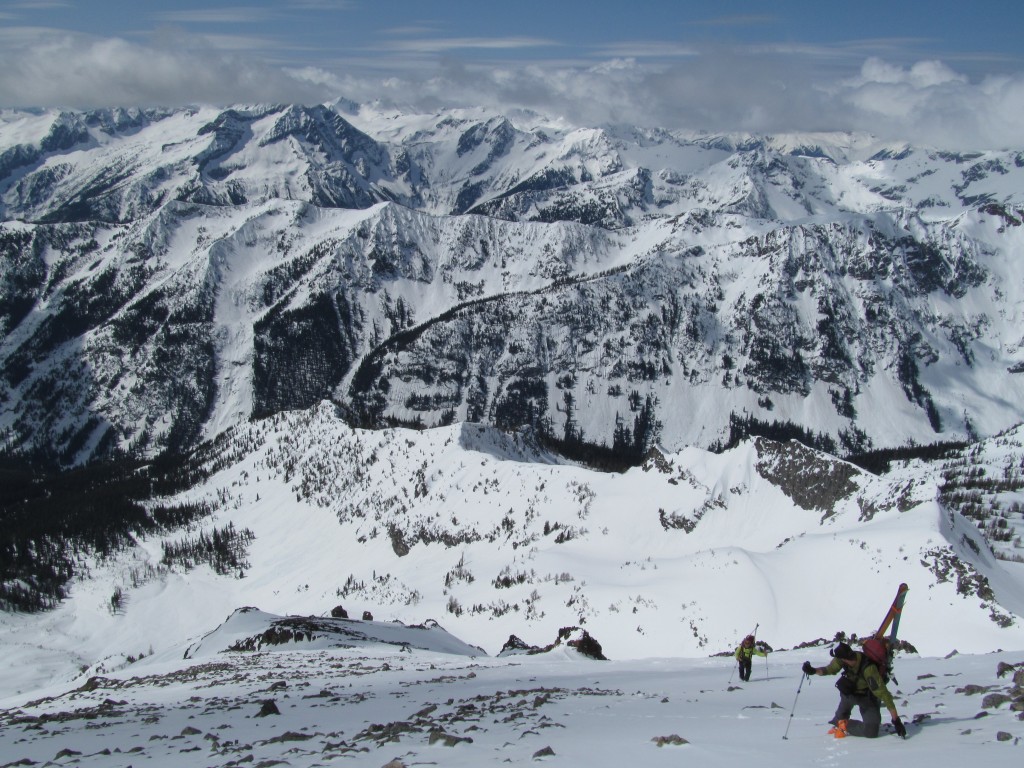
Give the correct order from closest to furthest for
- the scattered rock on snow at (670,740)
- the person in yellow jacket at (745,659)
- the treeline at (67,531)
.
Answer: the scattered rock on snow at (670,740) → the person in yellow jacket at (745,659) → the treeline at (67,531)

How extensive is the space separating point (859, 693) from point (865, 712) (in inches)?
15.0

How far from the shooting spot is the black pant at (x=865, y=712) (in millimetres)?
16375

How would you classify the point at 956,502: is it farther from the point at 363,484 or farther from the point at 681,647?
the point at 681,647

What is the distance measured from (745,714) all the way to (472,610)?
6552cm

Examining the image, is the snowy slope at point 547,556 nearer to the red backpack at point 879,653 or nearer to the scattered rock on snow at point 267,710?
the red backpack at point 879,653

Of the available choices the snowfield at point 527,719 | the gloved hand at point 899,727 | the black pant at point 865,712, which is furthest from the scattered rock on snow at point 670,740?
the gloved hand at point 899,727

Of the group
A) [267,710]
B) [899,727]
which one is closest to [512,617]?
[267,710]

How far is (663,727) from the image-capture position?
19.4m

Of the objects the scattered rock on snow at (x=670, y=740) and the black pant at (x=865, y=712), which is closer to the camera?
the black pant at (x=865, y=712)

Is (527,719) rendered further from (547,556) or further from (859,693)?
(547,556)

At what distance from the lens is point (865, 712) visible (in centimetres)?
1658

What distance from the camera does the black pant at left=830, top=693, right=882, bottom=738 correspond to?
645 inches

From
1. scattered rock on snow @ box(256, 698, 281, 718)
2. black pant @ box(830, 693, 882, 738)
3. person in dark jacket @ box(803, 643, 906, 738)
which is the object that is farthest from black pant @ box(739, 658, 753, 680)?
scattered rock on snow @ box(256, 698, 281, 718)

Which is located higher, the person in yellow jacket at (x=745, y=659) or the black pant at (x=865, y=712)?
the black pant at (x=865, y=712)
